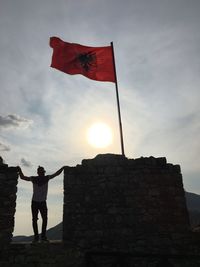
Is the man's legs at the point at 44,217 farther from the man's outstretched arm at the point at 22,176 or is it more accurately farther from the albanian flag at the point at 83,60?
the albanian flag at the point at 83,60

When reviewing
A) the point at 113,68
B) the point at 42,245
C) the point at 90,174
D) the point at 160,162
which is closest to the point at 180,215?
the point at 160,162

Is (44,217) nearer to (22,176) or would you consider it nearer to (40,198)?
(40,198)

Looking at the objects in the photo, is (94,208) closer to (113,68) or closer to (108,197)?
(108,197)

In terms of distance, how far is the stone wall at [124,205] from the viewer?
6.95 m

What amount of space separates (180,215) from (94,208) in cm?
216

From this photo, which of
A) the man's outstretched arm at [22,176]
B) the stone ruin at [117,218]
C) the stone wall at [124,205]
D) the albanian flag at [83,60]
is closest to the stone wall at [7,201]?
the stone ruin at [117,218]

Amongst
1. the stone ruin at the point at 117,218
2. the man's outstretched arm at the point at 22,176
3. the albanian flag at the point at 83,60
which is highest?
the albanian flag at the point at 83,60

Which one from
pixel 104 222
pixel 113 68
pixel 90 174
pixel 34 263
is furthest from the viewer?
pixel 113 68

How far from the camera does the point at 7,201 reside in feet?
23.5

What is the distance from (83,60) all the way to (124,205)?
16.1 feet

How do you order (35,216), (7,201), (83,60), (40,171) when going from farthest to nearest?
(83,60), (40,171), (7,201), (35,216)

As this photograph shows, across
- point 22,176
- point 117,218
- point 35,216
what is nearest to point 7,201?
point 22,176

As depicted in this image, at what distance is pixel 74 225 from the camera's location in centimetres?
716

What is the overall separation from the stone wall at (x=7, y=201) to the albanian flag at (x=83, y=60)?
12.3ft
